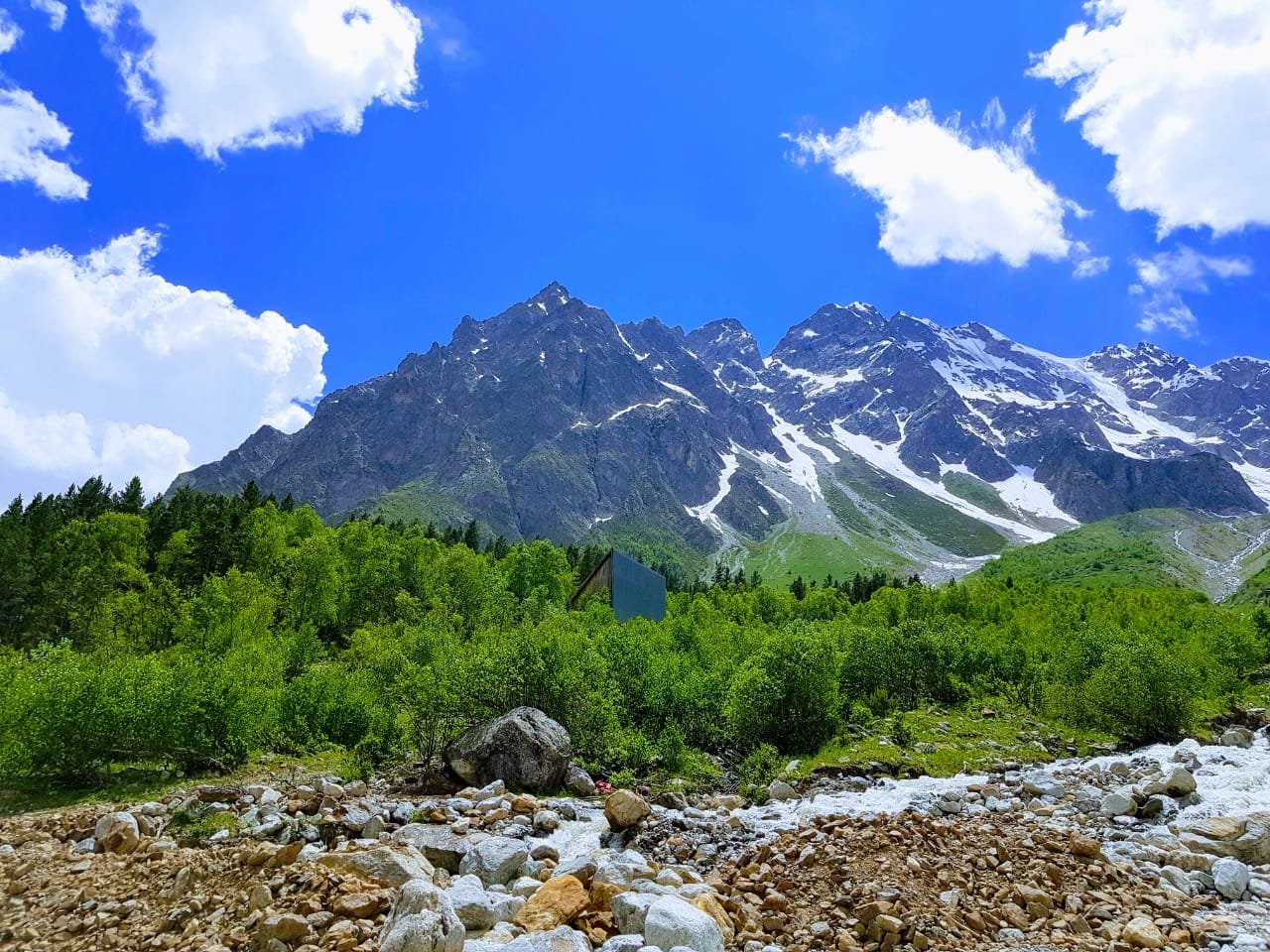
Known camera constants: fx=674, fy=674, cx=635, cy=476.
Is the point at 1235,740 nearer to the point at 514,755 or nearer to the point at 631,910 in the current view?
the point at 514,755

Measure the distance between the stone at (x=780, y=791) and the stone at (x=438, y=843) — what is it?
30.5 ft

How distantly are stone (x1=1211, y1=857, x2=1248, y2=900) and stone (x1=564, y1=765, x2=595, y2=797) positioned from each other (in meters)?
14.2

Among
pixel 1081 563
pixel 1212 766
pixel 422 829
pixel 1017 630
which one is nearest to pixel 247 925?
pixel 422 829

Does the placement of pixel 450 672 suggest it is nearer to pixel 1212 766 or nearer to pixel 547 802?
pixel 547 802

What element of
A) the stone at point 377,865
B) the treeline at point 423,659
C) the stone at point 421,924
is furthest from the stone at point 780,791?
the stone at point 421,924

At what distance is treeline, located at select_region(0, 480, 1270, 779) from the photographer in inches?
829

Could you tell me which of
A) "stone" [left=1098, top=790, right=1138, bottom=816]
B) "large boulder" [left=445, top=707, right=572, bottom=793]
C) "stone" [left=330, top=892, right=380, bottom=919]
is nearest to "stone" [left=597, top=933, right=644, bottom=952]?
"stone" [left=330, top=892, right=380, bottom=919]

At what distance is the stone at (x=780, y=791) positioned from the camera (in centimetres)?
1920

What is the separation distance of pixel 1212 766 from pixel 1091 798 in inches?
262

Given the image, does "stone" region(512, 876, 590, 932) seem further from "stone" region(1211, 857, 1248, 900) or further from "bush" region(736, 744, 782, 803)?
"stone" region(1211, 857, 1248, 900)

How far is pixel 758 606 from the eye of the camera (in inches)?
3996

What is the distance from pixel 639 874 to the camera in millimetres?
11648

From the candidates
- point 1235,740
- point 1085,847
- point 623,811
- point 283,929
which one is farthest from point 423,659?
point 1235,740

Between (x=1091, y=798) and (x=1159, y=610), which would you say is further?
(x=1159, y=610)
